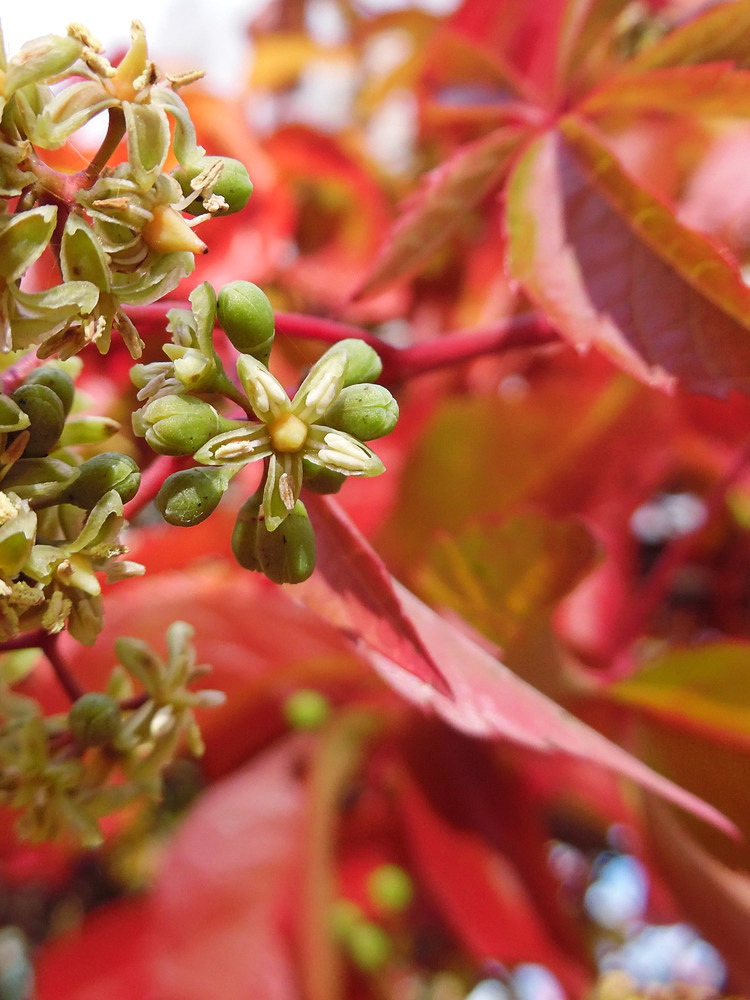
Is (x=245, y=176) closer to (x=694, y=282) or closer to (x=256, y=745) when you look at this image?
(x=694, y=282)

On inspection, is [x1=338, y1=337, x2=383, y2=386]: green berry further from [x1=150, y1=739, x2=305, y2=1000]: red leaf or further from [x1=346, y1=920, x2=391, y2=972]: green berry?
[x1=346, y1=920, x2=391, y2=972]: green berry

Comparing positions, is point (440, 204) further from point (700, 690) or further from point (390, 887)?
point (390, 887)

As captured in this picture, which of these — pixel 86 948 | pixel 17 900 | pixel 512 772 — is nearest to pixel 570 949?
pixel 512 772

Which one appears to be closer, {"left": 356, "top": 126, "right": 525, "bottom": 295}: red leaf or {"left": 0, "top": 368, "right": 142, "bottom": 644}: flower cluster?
{"left": 0, "top": 368, "right": 142, "bottom": 644}: flower cluster

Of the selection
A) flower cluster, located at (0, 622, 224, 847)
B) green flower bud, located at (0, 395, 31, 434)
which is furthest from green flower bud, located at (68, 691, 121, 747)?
green flower bud, located at (0, 395, 31, 434)

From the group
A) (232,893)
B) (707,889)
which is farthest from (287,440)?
(232,893)

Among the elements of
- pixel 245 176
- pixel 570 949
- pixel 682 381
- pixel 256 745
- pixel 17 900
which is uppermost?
pixel 245 176
